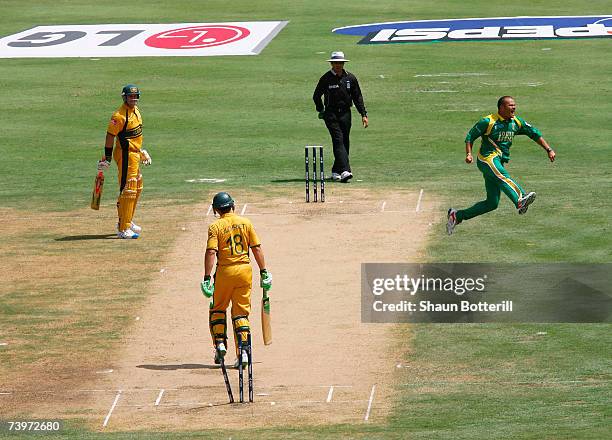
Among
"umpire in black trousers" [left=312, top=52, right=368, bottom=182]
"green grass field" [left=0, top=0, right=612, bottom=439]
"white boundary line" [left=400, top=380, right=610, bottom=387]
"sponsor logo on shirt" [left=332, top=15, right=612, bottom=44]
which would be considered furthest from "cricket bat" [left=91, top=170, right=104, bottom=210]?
"sponsor logo on shirt" [left=332, top=15, right=612, bottom=44]

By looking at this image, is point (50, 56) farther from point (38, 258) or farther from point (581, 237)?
point (581, 237)

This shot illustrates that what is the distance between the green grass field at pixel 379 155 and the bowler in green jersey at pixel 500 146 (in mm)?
785

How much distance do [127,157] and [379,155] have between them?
8212mm

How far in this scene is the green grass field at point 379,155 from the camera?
52.9ft

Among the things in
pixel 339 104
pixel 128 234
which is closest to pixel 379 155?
pixel 339 104

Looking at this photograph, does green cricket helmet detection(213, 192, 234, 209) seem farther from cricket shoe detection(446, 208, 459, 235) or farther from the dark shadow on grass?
the dark shadow on grass

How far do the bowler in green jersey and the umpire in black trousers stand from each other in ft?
18.1

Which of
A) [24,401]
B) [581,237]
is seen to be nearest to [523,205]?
[581,237]

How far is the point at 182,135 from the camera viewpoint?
3316 cm

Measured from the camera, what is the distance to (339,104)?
1091 inches

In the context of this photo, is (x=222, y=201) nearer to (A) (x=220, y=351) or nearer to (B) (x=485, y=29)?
(A) (x=220, y=351)

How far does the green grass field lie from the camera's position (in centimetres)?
1612

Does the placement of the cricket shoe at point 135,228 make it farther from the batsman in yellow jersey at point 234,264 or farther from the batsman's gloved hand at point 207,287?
the batsman's gloved hand at point 207,287

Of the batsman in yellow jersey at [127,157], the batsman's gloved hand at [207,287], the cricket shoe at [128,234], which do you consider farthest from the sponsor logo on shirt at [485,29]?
the batsman's gloved hand at [207,287]
